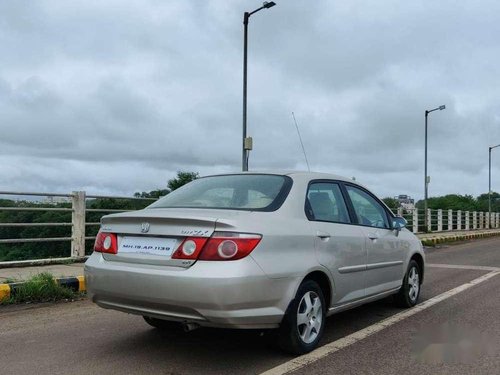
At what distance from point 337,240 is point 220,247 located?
4.69 ft

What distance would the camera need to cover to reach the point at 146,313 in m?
4.16

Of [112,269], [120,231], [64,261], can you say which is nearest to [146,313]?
[112,269]

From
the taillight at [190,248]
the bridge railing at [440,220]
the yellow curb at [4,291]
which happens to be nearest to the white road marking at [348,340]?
the taillight at [190,248]

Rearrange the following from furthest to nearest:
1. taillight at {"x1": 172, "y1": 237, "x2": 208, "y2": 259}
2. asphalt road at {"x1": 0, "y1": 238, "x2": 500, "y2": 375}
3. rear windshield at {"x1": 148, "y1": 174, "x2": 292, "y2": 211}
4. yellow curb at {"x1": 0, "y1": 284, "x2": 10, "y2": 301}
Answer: yellow curb at {"x1": 0, "y1": 284, "x2": 10, "y2": 301}, rear windshield at {"x1": 148, "y1": 174, "x2": 292, "y2": 211}, asphalt road at {"x1": 0, "y1": 238, "x2": 500, "y2": 375}, taillight at {"x1": 172, "y1": 237, "x2": 208, "y2": 259}

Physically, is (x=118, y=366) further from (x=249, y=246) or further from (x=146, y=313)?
(x=249, y=246)

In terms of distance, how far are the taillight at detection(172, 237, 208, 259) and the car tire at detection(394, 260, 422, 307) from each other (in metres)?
3.43

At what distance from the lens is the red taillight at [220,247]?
3.90m

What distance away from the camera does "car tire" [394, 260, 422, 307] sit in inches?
257

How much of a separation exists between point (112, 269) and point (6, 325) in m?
2.15

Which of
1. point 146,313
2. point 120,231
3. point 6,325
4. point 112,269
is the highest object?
point 120,231

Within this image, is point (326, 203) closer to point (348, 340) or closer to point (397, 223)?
point (348, 340)

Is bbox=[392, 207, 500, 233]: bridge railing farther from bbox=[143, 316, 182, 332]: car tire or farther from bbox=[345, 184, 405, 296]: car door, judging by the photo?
bbox=[143, 316, 182, 332]: car tire

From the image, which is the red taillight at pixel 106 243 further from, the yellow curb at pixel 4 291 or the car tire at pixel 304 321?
the yellow curb at pixel 4 291

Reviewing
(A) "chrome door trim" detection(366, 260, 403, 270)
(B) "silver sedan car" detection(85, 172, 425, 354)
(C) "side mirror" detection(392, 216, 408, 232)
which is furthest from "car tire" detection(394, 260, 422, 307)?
(B) "silver sedan car" detection(85, 172, 425, 354)
